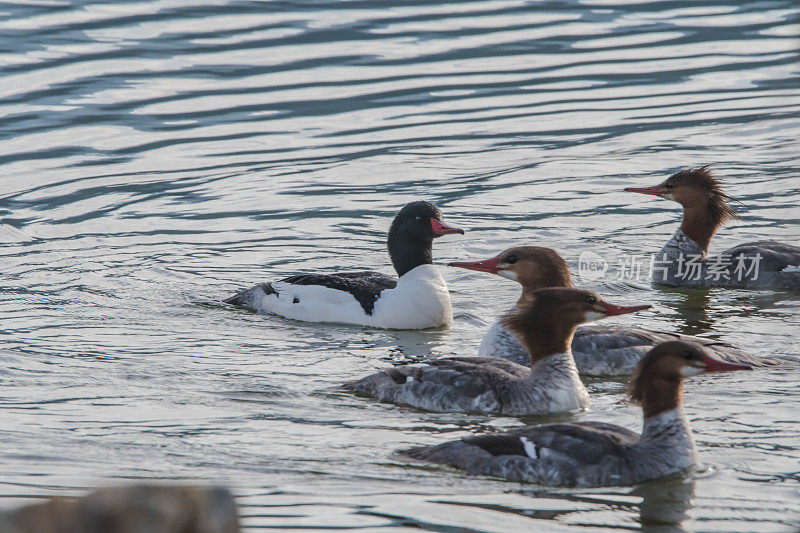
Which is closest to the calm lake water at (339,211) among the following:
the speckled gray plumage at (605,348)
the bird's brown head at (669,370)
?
the speckled gray plumage at (605,348)

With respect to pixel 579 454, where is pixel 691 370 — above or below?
above

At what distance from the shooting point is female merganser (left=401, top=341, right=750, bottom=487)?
7328mm

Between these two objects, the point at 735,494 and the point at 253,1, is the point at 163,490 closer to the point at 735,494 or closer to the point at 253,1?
the point at 735,494

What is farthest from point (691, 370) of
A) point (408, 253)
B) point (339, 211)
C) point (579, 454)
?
point (339, 211)

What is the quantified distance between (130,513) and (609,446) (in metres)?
5.12

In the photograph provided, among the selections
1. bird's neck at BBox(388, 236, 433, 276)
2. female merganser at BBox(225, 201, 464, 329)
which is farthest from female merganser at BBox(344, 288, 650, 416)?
bird's neck at BBox(388, 236, 433, 276)

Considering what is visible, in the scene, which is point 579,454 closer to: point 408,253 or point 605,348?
point 605,348

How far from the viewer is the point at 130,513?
2629 millimetres

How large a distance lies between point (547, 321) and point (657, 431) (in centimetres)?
165

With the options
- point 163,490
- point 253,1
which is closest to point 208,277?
point 163,490

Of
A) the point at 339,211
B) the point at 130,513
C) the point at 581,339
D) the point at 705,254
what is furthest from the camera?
the point at 339,211

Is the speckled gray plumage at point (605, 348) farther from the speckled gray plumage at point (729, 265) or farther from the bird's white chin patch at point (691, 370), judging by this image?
the speckled gray plumage at point (729, 265)

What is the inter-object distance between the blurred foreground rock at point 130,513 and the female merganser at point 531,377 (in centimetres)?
634

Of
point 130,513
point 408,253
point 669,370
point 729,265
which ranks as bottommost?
point 729,265
